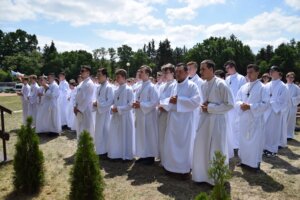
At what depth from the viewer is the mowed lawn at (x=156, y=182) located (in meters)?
6.13

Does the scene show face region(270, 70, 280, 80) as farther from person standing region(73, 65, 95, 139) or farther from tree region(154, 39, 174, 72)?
tree region(154, 39, 174, 72)

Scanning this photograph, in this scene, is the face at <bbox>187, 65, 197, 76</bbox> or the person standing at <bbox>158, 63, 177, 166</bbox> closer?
the person standing at <bbox>158, 63, 177, 166</bbox>

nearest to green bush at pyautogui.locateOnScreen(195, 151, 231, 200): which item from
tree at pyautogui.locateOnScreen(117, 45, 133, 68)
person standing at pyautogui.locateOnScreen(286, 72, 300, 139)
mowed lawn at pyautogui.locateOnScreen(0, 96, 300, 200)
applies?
mowed lawn at pyautogui.locateOnScreen(0, 96, 300, 200)

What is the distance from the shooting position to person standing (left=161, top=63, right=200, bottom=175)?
7.00m

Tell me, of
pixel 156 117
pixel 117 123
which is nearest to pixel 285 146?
pixel 156 117

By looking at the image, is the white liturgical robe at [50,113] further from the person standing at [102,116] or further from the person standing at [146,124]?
the person standing at [146,124]

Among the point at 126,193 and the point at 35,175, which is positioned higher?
the point at 35,175

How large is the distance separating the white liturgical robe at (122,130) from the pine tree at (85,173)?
362cm

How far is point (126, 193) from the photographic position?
20.5 ft

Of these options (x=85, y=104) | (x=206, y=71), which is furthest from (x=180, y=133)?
(x=85, y=104)

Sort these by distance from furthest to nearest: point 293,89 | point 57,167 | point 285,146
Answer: point 293,89 < point 285,146 < point 57,167

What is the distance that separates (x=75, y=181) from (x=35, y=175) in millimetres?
1472

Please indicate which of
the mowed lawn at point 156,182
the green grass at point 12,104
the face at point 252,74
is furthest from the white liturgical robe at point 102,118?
the green grass at point 12,104

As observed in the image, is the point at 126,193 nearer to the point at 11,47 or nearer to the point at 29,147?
the point at 29,147
